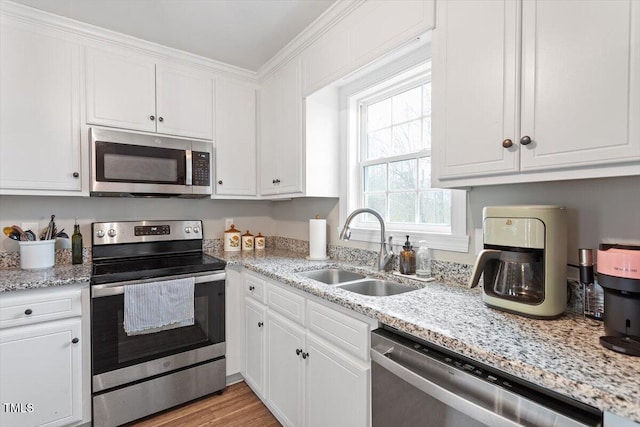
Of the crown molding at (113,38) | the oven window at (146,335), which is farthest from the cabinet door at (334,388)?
the crown molding at (113,38)

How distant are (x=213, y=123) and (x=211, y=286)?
1.30 metres

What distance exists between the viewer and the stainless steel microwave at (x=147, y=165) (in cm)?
201

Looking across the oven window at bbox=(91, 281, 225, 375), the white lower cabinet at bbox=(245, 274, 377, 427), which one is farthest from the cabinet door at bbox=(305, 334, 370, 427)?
the oven window at bbox=(91, 281, 225, 375)

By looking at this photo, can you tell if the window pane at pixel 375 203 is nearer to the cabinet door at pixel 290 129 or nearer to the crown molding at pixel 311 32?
the cabinet door at pixel 290 129

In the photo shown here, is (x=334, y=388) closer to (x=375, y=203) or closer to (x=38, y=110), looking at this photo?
(x=375, y=203)

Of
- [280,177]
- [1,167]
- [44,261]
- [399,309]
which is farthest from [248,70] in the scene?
[399,309]

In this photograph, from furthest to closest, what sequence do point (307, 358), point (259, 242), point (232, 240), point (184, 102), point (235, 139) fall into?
point (259, 242)
point (232, 240)
point (235, 139)
point (184, 102)
point (307, 358)

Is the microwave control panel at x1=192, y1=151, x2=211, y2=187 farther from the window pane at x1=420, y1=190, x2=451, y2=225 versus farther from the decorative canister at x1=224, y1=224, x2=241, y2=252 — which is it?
the window pane at x1=420, y1=190, x2=451, y2=225

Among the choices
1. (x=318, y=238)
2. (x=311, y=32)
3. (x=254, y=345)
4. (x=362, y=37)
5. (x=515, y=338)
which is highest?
(x=311, y=32)

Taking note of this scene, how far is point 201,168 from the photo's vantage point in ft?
7.80

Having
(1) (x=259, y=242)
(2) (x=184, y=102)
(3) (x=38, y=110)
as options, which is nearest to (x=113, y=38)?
(2) (x=184, y=102)

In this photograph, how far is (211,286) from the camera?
2084 mm

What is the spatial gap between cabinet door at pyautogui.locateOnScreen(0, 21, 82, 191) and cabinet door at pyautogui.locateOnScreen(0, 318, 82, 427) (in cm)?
86

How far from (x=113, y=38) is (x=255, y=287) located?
6.31 ft
